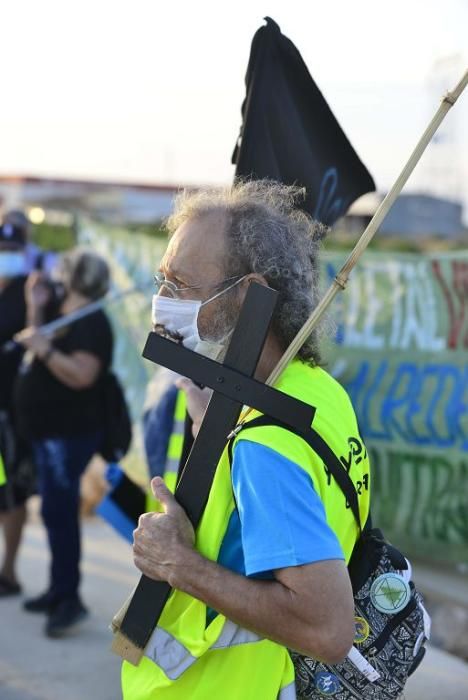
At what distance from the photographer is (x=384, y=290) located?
596 cm

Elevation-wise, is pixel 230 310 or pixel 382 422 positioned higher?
pixel 230 310


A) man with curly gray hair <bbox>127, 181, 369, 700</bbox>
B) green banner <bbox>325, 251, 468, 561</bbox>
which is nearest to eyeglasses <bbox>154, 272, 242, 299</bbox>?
man with curly gray hair <bbox>127, 181, 369, 700</bbox>

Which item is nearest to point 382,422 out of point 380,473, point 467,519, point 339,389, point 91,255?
point 380,473

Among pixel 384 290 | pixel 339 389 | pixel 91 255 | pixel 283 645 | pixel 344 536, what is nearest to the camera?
pixel 283 645

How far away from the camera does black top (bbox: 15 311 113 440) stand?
4.80 m

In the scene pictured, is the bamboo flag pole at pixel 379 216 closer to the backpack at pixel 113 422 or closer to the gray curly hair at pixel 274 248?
the gray curly hair at pixel 274 248

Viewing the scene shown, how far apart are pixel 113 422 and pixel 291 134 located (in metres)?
2.33

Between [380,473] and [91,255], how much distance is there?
2.26m

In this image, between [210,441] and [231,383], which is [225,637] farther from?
[231,383]

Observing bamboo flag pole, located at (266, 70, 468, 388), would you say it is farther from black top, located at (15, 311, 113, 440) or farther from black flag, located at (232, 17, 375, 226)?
black top, located at (15, 311, 113, 440)

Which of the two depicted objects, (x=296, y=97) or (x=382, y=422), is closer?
(x=296, y=97)

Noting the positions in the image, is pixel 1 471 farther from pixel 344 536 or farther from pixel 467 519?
pixel 467 519

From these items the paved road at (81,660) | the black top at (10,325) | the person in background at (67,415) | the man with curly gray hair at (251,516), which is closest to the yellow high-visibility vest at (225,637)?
the man with curly gray hair at (251,516)

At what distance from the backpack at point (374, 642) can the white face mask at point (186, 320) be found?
1.32 ft
